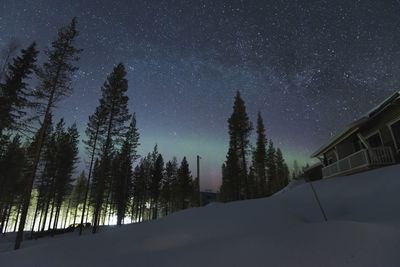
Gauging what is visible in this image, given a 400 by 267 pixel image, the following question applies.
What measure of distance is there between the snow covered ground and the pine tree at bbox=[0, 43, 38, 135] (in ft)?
44.4

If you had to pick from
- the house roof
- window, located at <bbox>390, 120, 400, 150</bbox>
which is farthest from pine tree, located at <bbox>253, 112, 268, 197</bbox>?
window, located at <bbox>390, 120, 400, 150</bbox>

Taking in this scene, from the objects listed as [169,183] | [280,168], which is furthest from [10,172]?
[280,168]

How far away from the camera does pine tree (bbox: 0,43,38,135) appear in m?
15.1

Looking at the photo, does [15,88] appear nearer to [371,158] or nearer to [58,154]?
[58,154]

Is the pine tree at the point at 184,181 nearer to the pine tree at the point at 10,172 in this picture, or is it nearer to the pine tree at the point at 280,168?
the pine tree at the point at 280,168

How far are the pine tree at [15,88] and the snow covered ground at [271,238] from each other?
13.5 m

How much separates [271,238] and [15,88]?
22.5 meters

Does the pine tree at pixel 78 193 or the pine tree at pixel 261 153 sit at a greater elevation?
the pine tree at pixel 261 153

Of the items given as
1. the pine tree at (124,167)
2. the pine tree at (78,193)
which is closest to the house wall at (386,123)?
the pine tree at (124,167)

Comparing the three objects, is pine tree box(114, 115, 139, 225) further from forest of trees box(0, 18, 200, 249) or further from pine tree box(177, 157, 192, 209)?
pine tree box(177, 157, 192, 209)

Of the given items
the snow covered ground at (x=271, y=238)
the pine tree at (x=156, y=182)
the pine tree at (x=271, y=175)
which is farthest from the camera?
the pine tree at (x=271, y=175)

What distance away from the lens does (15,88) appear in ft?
53.3

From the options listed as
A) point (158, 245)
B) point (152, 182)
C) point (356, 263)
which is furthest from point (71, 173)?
point (356, 263)

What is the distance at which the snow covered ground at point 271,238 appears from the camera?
3723 mm
